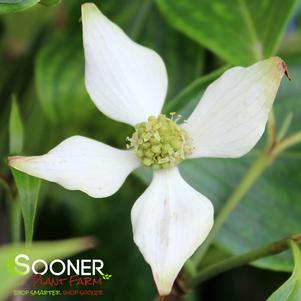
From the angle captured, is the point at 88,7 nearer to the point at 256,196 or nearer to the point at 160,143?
the point at 160,143

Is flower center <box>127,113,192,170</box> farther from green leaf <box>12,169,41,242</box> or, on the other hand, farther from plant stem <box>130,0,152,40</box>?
plant stem <box>130,0,152,40</box>

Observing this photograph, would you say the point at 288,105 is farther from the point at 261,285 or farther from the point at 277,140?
the point at 261,285

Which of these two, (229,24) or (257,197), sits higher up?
(229,24)

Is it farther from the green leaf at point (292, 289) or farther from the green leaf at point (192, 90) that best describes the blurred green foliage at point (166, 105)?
the green leaf at point (292, 289)

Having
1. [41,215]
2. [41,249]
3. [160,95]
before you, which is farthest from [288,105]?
[41,249]

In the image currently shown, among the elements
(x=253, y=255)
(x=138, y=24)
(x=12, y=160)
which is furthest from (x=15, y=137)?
(x=138, y=24)

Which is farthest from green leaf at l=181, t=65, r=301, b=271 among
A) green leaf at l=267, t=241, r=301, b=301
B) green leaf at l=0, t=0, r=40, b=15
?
green leaf at l=0, t=0, r=40, b=15
